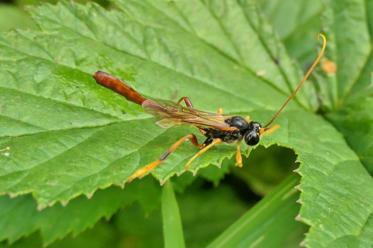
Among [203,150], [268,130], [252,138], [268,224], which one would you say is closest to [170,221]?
[203,150]

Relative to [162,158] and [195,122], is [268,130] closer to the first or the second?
[195,122]

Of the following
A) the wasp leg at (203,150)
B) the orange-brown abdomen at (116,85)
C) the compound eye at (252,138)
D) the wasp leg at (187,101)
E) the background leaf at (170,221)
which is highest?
the compound eye at (252,138)

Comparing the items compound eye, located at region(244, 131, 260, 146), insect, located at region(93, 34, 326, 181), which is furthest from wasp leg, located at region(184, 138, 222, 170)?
compound eye, located at region(244, 131, 260, 146)

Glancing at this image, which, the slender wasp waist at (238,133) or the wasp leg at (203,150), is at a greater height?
the slender wasp waist at (238,133)

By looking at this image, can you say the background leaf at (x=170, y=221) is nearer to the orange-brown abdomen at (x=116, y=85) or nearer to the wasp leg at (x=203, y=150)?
the wasp leg at (x=203, y=150)

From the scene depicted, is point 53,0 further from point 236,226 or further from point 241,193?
point 236,226

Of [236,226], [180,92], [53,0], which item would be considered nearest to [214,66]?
[180,92]

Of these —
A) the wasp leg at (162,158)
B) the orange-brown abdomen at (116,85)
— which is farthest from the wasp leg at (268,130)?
the orange-brown abdomen at (116,85)
